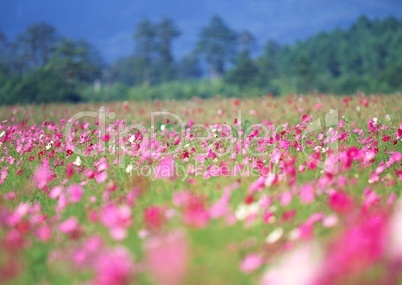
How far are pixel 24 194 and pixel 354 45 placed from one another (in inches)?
1916

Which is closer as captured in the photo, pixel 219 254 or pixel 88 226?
pixel 219 254

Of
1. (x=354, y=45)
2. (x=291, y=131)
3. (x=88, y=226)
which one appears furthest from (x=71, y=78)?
(x=88, y=226)

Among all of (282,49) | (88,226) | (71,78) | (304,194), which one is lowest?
(88,226)

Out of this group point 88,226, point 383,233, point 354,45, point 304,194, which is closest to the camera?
point 383,233

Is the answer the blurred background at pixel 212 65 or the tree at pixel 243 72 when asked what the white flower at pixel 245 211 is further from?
the tree at pixel 243 72

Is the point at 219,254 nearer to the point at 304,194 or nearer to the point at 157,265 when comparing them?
the point at 157,265

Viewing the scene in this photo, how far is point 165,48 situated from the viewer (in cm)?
6188

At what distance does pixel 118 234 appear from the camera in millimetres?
2262

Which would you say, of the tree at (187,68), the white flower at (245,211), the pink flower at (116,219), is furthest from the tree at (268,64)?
the pink flower at (116,219)

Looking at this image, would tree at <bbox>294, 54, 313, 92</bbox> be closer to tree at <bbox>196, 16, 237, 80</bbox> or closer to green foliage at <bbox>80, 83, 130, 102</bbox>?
green foliage at <bbox>80, 83, 130, 102</bbox>

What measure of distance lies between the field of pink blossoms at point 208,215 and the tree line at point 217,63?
19.1 m

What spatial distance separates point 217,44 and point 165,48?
23.5 ft

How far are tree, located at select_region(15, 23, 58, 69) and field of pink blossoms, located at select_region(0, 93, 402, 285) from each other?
177 feet

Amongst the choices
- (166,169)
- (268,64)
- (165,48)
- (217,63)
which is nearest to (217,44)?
(217,63)
